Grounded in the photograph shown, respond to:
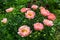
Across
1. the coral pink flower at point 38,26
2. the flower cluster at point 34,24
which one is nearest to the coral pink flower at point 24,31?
the flower cluster at point 34,24

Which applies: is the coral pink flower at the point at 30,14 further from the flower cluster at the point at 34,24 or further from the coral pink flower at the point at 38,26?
the coral pink flower at the point at 38,26

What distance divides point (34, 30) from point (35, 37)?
11cm

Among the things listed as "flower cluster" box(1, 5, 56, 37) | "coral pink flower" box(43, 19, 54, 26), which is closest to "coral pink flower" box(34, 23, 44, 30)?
"flower cluster" box(1, 5, 56, 37)

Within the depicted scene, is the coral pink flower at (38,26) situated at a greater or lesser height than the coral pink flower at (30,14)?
lesser

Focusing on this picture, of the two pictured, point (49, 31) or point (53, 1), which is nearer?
point (49, 31)

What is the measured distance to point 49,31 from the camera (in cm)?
379

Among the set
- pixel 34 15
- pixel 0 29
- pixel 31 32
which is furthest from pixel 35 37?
pixel 0 29

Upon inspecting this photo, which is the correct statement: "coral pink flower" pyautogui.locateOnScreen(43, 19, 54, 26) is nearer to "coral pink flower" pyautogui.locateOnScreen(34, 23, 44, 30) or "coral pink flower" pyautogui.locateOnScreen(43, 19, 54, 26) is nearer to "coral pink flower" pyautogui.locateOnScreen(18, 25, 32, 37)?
"coral pink flower" pyautogui.locateOnScreen(34, 23, 44, 30)

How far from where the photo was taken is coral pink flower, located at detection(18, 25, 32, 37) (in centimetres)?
360

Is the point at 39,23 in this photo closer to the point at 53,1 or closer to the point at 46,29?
the point at 46,29

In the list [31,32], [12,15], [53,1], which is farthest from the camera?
[53,1]

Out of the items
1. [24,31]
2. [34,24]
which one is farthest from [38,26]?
[24,31]

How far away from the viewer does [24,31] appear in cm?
363

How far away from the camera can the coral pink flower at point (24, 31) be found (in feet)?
11.8
